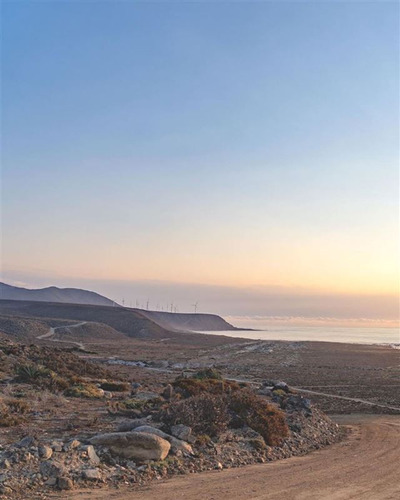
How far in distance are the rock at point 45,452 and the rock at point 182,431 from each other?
3.51 metres

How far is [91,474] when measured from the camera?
11.0 metres

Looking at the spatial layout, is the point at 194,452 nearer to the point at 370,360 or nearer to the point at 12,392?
the point at 12,392

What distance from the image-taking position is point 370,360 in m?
65.5

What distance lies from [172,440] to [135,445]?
127 centimetres

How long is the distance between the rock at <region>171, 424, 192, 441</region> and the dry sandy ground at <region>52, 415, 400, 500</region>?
1576mm

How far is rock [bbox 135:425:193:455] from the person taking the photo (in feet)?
43.0

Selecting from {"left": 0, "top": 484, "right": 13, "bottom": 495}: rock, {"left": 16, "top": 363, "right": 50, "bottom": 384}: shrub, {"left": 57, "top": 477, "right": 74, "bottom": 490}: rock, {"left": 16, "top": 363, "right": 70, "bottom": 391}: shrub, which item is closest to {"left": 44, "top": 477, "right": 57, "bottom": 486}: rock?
{"left": 57, "top": 477, "right": 74, "bottom": 490}: rock

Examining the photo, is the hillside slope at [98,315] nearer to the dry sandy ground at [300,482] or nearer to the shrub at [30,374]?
the shrub at [30,374]

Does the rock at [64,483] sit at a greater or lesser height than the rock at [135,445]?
lesser

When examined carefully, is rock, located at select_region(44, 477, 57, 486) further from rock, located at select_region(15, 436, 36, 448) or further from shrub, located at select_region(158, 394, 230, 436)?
shrub, located at select_region(158, 394, 230, 436)

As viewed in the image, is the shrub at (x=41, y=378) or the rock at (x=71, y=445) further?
the shrub at (x=41, y=378)

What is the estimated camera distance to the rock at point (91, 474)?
10.9 meters

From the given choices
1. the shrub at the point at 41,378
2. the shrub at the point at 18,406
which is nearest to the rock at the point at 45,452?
the shrub at the point at 18,406

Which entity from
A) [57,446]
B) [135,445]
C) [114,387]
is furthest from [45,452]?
[114,387]
